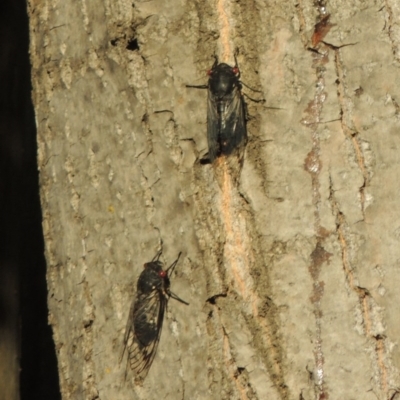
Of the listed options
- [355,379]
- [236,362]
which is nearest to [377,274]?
[355,379]

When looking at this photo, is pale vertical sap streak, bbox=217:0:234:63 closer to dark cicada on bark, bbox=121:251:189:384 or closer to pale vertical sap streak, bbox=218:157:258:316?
pale vertical sap streak, bbox=218:157:258:316

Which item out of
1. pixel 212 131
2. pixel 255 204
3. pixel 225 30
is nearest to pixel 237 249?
pixel 255 204

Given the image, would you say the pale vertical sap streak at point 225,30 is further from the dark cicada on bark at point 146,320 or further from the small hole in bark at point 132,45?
the dark cicada on bark at point 146,320

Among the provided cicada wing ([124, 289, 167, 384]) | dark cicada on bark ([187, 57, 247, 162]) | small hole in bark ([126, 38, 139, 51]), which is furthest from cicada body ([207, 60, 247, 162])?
cicada wing ([124, 289, 167, 384])

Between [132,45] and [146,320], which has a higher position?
[132,45]

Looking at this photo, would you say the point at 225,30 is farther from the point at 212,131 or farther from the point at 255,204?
the point at 255,204
